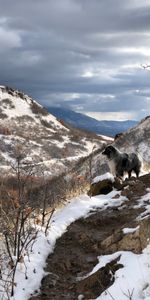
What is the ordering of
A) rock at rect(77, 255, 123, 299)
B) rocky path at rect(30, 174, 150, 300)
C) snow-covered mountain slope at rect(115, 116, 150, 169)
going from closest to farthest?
rock at rect(77, 255, 123, 299)
rocky path at rect(30, 174, 150, 300)
snow-covered mountain slope at rect(115, 116, 150, 169)

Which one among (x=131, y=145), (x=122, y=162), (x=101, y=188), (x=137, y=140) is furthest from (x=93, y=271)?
(x=137, y=140)

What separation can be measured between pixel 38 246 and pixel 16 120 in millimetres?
90027

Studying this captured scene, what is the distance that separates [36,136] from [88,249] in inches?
3258

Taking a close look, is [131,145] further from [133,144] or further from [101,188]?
[101,188]

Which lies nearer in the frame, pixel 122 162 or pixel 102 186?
pixel 102 186

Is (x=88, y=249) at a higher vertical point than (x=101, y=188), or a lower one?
lower

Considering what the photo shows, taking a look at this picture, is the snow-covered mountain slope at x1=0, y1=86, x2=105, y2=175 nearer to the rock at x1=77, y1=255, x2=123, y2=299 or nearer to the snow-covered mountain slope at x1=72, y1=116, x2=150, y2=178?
the snow-covered mountain slope at x1=72, y1=116, x2=150, y2=178

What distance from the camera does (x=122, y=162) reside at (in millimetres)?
21062

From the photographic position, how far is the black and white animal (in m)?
21.0

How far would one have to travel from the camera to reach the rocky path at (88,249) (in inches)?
336

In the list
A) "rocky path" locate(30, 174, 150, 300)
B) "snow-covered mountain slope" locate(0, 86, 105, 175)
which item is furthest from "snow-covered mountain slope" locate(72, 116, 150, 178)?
"rocky path" locate(30, 174, 150, 300)

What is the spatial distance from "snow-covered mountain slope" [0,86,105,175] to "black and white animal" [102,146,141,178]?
49.8 meters

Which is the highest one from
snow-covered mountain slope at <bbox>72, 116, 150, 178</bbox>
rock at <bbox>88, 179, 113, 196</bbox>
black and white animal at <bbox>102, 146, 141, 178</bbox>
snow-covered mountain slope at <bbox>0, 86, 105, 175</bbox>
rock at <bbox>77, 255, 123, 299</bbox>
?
snow-covered mountain slope at <bbox>0, 86, 105, 175</bbox>

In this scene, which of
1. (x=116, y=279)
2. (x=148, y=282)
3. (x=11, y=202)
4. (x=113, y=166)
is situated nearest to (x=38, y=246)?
(x=11, y=202)
